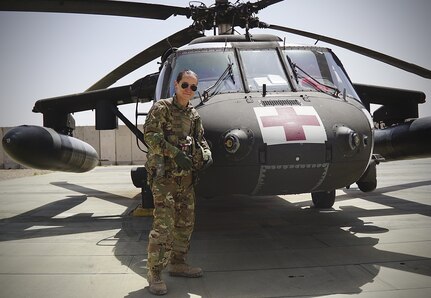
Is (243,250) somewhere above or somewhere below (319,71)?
below

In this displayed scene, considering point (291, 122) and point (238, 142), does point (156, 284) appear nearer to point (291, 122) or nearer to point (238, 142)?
point (238, 142)

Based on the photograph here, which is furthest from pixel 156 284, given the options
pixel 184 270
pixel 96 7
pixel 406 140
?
pixel 406 140

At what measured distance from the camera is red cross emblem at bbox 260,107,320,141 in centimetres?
374

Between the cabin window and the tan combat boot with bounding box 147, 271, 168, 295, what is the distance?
7.97ft

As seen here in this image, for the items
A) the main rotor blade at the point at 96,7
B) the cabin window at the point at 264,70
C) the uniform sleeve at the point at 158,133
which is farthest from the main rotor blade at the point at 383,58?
the uniform sleeve at the point at 158,133

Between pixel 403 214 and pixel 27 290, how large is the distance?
18.6 ft

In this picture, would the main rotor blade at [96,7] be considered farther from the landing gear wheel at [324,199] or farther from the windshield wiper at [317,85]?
the landing gear wheel at [324,199]

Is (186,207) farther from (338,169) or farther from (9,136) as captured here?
(9,136)

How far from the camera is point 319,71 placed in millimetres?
5078

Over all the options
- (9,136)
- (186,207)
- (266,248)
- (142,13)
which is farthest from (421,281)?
(9,136)

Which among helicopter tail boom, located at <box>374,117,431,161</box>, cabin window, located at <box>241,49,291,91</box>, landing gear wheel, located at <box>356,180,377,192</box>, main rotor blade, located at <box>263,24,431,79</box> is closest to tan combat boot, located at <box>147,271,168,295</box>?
cabin window, located at <box>241,49,291,91</box>

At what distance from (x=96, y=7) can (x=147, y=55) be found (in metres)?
1.58

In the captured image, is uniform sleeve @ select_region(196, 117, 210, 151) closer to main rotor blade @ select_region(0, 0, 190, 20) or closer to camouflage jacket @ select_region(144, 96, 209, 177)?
camouflage jacket @ select_region(144, 96, 209, 177)

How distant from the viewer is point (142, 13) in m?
6.34
